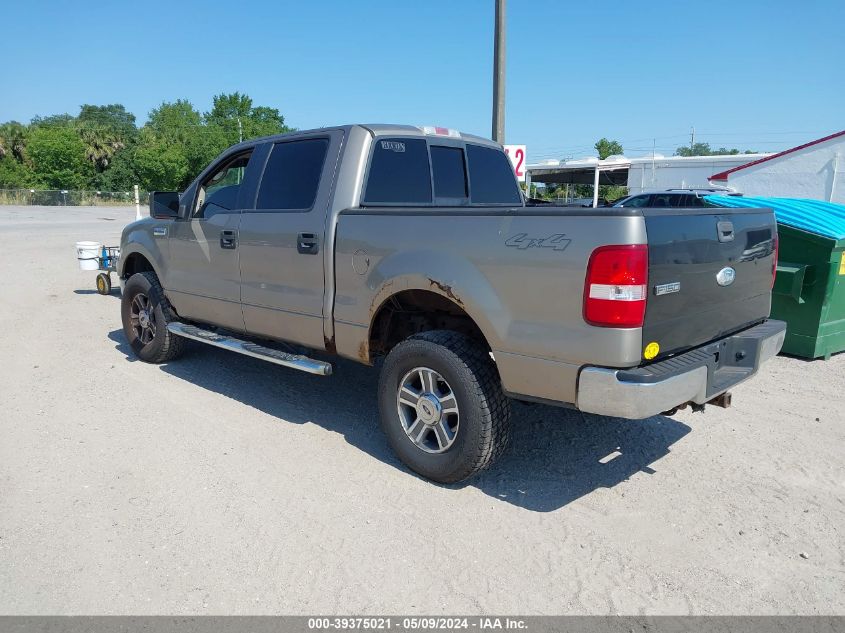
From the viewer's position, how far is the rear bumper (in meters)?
3.04

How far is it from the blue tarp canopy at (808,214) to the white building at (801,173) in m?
17.1

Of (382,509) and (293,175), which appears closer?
(382,509)

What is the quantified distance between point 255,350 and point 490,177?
239 cm

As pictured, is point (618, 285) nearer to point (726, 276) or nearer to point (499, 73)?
point (726, 276)

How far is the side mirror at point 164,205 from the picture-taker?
5830mm

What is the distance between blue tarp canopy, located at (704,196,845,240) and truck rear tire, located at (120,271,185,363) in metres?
5.52

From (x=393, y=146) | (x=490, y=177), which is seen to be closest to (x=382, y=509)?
(x=393, y=146)

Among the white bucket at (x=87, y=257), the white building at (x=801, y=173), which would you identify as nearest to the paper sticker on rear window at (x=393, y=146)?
the white bucket at (x=87, y=257)

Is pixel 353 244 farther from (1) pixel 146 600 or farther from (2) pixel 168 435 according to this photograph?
(1) pixel 146 600

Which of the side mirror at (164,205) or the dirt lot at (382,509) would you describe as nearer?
the dirt lot at (382,509)

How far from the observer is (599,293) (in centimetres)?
304

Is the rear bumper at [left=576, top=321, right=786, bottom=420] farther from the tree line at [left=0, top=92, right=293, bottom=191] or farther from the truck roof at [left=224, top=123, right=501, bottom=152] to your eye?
the tree line at [left=0, top=92, right=293, bottom=191]

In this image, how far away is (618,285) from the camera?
2998 millimetres

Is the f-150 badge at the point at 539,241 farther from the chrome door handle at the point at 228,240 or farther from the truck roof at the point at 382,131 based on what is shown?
the chrome door handle at the point at 228,240
